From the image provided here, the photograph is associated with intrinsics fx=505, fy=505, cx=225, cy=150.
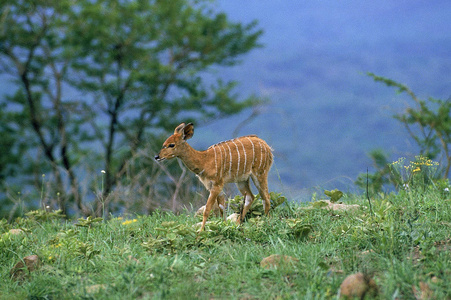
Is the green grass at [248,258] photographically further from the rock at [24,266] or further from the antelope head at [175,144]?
the antelope head at [175,144]

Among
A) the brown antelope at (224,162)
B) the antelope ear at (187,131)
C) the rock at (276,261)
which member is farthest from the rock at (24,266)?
the rock at (276,261)

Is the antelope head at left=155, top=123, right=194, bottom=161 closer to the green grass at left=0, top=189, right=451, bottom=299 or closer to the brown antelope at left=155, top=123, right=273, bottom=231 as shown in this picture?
the brown antelope at left=155, top=123, right=273, bottom=231

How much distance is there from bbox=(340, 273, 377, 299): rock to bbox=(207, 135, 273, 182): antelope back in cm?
277

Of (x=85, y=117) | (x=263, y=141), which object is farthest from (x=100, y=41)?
(x=263, y=141)

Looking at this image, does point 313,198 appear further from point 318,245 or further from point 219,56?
point 219,56

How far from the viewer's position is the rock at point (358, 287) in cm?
411

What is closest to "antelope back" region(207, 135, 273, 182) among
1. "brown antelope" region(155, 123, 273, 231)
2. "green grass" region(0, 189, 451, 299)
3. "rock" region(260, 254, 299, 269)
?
"brown antelope" region(155, 123, 273, 231)

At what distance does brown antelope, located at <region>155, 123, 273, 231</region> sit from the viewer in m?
6.58

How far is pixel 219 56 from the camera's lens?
66.5 feet

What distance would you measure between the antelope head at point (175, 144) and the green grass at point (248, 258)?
95 cm

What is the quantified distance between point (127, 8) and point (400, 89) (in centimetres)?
1096

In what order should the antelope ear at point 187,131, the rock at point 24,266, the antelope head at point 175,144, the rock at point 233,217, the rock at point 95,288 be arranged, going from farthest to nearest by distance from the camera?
the rock at point 233,217 → the antelope ear at point 187,131 → the antelope head at point 175,144 → the rock at point 24,266 → the rock at point 95,288

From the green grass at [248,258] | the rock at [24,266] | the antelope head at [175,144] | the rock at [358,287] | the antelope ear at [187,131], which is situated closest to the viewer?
the rock at [358,287]

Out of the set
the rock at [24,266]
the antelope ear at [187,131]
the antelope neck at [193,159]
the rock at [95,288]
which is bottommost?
the rock at [24,266]
